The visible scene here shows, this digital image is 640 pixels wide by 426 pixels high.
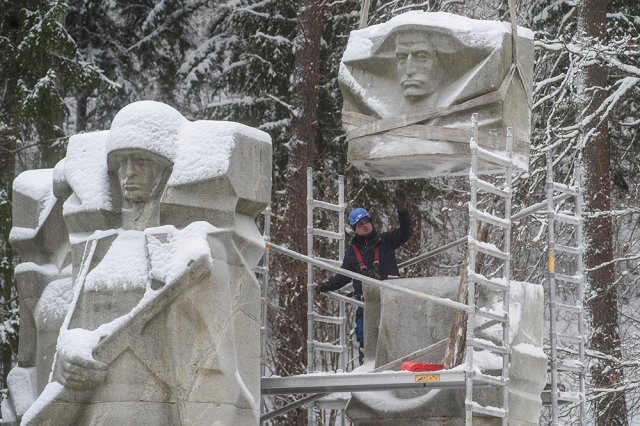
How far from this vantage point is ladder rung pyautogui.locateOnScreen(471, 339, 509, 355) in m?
11.1

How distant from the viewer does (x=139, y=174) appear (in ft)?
36.6

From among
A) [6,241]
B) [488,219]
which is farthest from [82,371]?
[6,241]

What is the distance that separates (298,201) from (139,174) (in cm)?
996

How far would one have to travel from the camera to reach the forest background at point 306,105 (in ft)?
60.9

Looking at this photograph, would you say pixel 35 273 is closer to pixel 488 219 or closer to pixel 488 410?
pixel 488 219

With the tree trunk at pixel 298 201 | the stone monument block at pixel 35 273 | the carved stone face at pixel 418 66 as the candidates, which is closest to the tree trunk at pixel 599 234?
the tree trunk at pixel 298 201

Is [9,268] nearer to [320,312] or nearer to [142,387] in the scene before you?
[320,312]

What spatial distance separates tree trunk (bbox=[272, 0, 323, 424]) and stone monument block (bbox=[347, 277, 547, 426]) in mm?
7871

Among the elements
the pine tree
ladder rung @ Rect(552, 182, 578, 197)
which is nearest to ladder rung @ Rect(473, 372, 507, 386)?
ladder rung @ Rect(552, 182, 578, 197)

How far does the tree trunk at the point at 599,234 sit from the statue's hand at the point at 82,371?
8753 mm

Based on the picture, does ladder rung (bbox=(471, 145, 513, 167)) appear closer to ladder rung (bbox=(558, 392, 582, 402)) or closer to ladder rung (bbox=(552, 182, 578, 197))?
ladder rung (bbox=(552, 182, 578, 197))

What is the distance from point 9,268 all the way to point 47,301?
29.2 ft

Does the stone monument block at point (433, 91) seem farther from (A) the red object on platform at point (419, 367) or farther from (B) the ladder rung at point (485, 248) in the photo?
(A) the red object on platform at point (419, 367)

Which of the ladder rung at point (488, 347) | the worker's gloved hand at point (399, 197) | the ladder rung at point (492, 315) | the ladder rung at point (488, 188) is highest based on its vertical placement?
the worker's gloved hand at point (399, 197)
